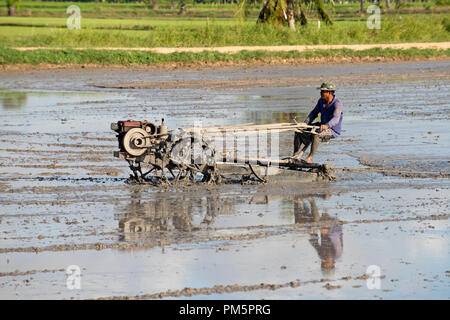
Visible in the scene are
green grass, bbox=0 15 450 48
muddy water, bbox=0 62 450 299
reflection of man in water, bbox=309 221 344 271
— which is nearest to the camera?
muddy water, bbox=0 62 450 299

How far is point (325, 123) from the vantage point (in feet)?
46.2

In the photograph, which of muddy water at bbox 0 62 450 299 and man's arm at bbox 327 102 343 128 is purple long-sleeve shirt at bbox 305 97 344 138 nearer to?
man's arm at bbox 327 102 343 128

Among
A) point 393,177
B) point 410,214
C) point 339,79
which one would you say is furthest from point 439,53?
point 410,214

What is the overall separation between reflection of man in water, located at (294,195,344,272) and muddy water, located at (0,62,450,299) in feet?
0.07

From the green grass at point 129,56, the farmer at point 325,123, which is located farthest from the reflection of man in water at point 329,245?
the green grass at point 129,56

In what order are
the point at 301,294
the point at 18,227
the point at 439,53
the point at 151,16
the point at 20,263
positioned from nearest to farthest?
the point at 301,294 → the point at 20,263 → the point at 18,227 → the point at 439,53 → the point at 151,16

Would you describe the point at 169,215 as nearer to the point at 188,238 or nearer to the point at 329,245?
the point at 188,238

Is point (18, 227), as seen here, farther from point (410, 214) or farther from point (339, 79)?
point (339, 79)

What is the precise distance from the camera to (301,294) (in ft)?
27.3

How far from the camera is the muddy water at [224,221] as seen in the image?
28.7 ft

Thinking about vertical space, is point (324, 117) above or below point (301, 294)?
above

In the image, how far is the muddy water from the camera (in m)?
8.74

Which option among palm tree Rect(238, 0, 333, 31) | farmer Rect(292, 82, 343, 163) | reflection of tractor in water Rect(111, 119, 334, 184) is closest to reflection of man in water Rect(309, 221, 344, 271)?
reflection of tractor in water Rect(111, 119, 334, 184)

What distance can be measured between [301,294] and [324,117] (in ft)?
20.3
